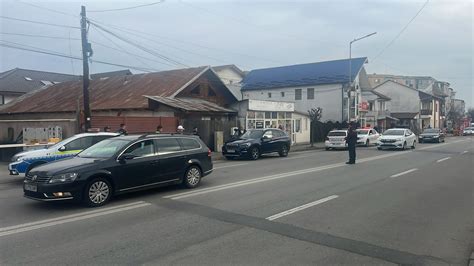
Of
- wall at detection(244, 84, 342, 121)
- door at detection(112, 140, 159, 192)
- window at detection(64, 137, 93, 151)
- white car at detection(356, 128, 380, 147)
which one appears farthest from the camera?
wall at detection(244, 84, 342, 121)

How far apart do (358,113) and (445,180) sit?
37.9 m

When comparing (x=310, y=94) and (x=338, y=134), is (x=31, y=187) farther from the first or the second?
(x=310, y=94)

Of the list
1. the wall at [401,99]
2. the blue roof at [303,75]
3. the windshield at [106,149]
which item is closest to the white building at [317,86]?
the blue roof at [303,75]

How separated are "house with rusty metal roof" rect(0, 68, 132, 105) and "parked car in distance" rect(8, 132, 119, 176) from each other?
100 ft

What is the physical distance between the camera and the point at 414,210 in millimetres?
7785

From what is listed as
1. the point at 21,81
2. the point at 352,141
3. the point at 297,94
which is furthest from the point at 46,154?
the point at 21,81

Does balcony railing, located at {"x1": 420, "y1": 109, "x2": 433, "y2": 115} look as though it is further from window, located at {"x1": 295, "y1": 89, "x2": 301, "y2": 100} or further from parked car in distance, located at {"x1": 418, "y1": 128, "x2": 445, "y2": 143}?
parked car in distance, located at {"x1": 418, "y1": 128, "x2": 445, "y2": 143}

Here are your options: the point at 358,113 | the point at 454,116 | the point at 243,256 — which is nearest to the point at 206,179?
the point at 243,256

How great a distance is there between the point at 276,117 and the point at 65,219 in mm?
25244

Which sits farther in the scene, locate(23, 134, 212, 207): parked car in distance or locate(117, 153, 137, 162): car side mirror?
locate(117, 153, 137, 162): car side mirror

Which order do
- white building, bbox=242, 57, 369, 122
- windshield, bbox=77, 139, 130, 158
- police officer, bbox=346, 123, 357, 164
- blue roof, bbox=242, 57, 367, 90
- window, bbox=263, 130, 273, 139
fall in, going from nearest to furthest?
windshield, bbox=77, 139, 130, 158
police officer, bbox=346, 123, 357, 164
window, bbox=263, 130, 273, 139
white building, bbox=242, 57, 369, 122
blue roof, bbox=242, 57, 367, 90

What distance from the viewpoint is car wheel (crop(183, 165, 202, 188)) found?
10.2 meters

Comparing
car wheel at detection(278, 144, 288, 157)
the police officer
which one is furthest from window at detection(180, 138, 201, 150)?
car wheel at detection(278, 144, 288, 157)

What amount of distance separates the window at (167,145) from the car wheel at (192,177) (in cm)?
64
